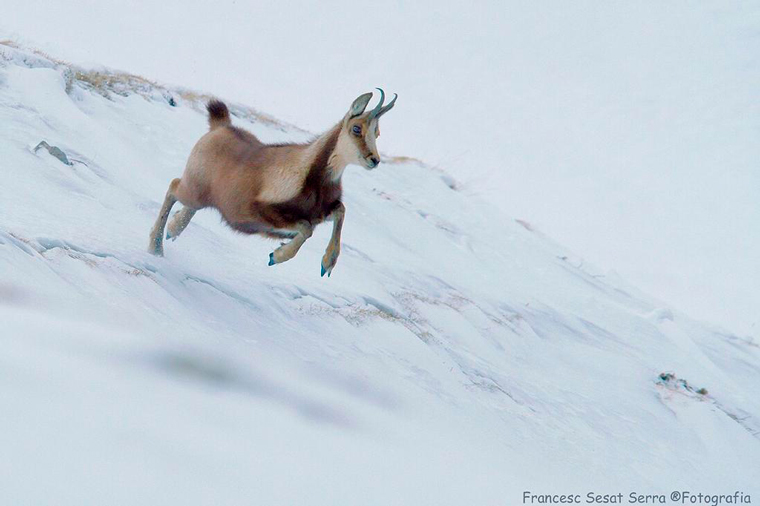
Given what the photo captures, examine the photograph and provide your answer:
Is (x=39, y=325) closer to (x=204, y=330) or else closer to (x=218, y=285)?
(x=204, y=330)

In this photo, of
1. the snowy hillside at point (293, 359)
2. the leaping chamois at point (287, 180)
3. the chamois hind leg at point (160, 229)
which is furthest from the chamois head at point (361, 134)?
the chamois hind leg at point (160, 229)

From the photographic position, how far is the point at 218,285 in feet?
14.5

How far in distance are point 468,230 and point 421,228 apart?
1.58m

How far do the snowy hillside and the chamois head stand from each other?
3.71 feet

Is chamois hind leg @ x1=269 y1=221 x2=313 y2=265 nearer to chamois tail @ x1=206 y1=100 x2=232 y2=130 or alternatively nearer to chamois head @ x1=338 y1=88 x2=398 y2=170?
chamois head @ x1=338 y1=88 x2=398 y2=170

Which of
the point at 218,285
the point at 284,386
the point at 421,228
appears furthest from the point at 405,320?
the point at 421,228

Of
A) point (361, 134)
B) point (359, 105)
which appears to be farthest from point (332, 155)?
point (359, 105)

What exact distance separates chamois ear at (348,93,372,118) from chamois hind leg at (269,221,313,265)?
2.45ft

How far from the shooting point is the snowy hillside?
1.74 meters

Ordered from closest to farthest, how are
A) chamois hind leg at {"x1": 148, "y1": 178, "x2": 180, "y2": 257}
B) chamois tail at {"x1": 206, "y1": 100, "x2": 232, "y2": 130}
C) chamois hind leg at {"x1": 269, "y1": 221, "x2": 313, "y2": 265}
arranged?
chamois hind leg at {"x1": 269, "y1": 221, "x2": 313, "y2": 265}
chamois hind leg at {"x1": 148, "y1": 178, "x2": 180, "y2": 257}
chamois tail at {"x1": 206, "y1": 100, "x2": 232, "y2": 130}

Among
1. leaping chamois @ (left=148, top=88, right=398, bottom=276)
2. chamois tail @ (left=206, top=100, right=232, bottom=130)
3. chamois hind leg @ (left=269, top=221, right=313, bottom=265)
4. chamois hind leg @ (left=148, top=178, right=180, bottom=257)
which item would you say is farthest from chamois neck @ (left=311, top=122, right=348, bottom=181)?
chamois hind leg @ (left=148, top=178, right=180, bottom=257)

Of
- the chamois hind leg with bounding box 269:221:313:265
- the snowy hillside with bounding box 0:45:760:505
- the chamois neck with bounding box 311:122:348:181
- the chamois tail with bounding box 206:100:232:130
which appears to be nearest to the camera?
the snowy hillside with bounding box 0:45:760:505

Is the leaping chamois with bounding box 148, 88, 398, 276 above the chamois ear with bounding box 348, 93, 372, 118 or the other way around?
the other way around

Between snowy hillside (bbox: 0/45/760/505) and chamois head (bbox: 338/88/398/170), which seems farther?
chamois head (bbox: 338/88/398/170)
